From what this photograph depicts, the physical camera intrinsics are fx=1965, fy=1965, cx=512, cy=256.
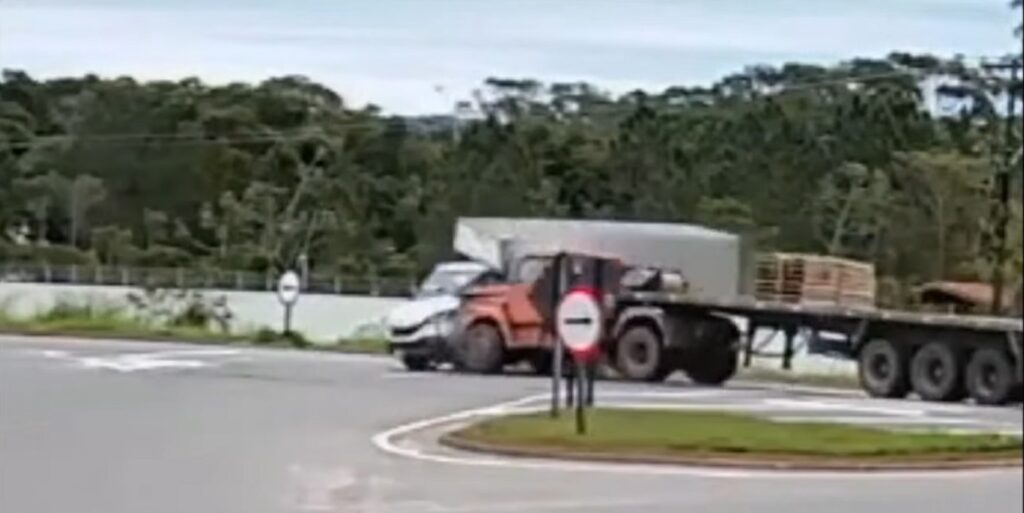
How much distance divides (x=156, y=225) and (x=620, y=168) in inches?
21.7

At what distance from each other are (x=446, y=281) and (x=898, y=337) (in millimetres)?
711

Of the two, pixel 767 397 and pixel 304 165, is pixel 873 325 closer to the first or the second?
pixel 767 397

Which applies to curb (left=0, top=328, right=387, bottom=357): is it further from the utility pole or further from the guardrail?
the utility pole

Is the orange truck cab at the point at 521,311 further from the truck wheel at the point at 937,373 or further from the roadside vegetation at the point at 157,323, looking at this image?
the truck wheel at the point at 937,373

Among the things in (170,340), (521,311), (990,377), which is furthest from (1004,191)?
(170,340)

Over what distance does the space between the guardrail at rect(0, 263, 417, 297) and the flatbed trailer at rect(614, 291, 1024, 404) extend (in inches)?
12.5

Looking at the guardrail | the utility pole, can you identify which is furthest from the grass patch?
the utility pole

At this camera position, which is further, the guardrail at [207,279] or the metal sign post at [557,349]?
the metal sign post at [557,349]

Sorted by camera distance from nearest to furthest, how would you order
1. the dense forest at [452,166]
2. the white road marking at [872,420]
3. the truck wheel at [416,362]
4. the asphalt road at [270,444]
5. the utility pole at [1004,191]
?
the utility pole at [1004,191], the dense forest at [452,166], the white road marking at [872,420], the asphalt road at [270,444], the truck wheel at [416,362]

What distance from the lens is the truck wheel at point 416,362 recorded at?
2.90m

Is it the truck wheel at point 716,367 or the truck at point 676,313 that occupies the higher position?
the truck at point 676,313

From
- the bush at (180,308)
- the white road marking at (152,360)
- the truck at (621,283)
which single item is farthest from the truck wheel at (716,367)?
the white road marking at (152,360)

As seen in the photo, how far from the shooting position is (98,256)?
Result: 231 cm

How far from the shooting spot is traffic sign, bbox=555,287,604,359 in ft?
8.20
